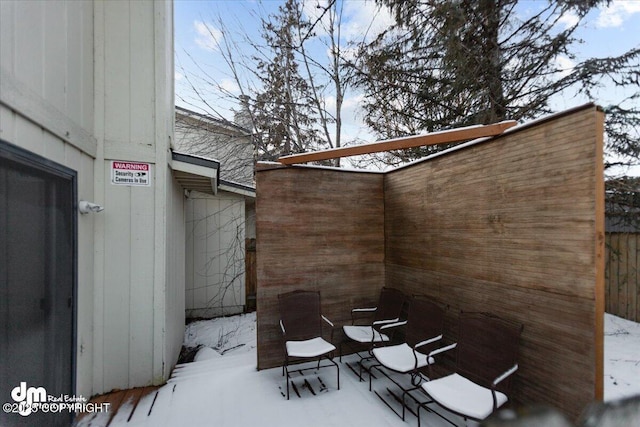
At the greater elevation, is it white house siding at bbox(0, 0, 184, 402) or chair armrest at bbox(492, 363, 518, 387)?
white house siding at bbox(0, 0, 184, 402)

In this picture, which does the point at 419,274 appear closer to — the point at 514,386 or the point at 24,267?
the point at 514,386

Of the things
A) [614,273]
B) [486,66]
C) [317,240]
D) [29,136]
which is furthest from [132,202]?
[614,273]

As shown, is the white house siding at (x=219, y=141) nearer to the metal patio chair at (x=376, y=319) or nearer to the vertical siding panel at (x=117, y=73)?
the vertical siding panel at (x=117, y=73)

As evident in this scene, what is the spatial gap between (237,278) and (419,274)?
157 inches

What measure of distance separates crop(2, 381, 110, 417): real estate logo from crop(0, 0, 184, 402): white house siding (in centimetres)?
15

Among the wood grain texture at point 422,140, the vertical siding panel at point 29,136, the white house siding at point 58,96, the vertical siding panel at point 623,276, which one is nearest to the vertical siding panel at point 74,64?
the white house siding at point 58,96

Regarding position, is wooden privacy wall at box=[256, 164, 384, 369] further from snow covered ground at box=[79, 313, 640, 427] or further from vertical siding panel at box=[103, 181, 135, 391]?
vertical siding panel at box=[103, 181, 135, 391]

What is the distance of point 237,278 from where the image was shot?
19.0 ft

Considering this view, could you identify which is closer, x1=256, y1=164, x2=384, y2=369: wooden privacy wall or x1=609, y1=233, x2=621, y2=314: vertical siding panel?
x1=256, y1=164, x2=384, y2=369: wooden privacy wall

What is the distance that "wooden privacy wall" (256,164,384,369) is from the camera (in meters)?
3.29

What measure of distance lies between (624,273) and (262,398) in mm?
5988

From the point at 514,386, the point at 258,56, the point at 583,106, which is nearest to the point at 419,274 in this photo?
the point at 514,386

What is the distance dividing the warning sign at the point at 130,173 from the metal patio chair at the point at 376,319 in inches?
114

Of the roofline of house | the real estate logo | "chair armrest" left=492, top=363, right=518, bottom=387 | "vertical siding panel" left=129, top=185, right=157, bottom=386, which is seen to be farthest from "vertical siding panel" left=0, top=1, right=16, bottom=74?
the roofline of house
